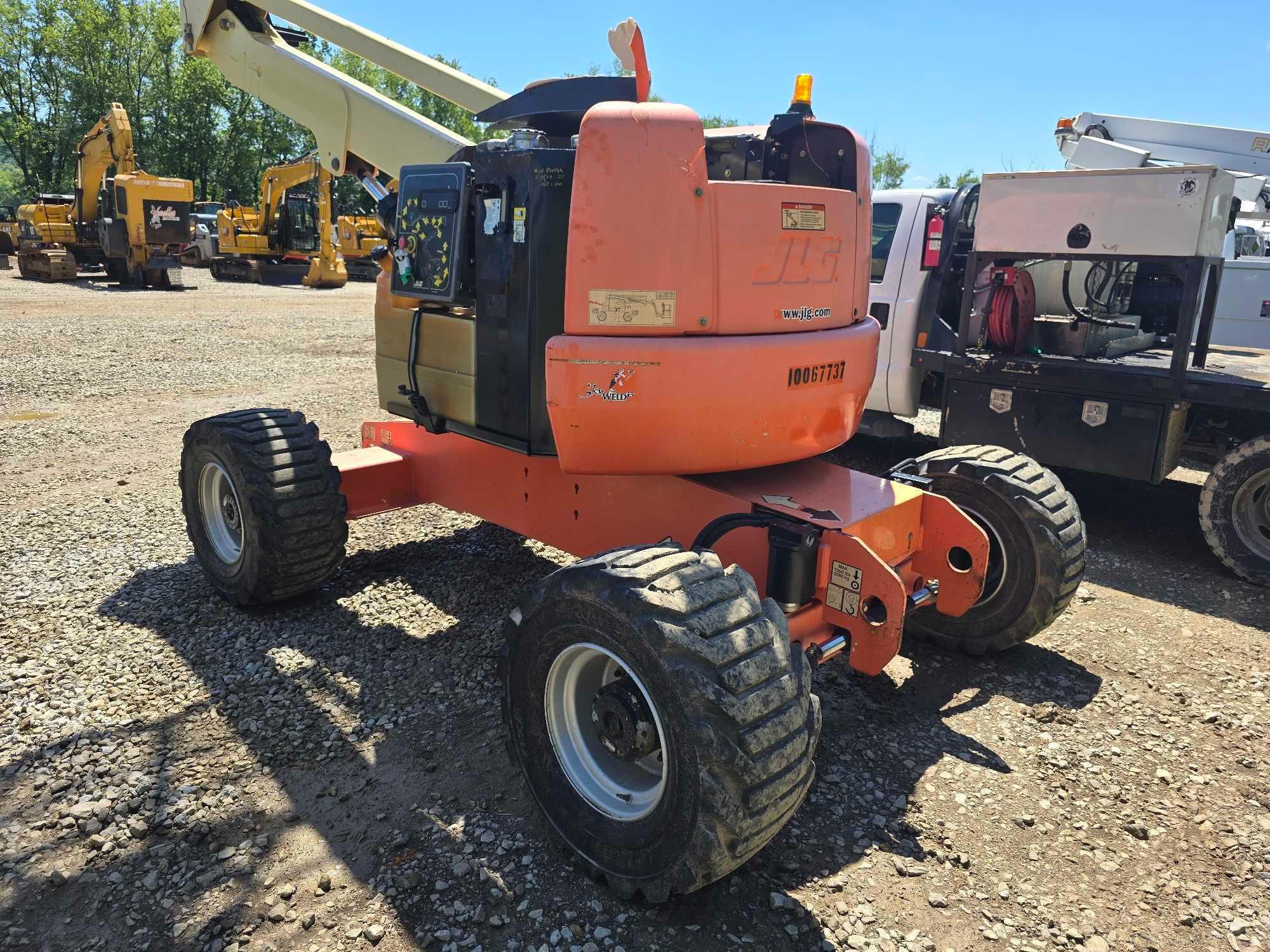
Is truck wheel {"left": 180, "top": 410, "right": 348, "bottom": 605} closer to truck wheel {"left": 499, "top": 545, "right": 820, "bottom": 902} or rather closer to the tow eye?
truck wheel {"left": 499, "top": 545, "right": 820, "bottom": 902}

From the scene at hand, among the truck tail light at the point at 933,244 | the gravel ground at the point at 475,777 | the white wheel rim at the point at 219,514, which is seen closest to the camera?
the gravel ground at the point at 475,777

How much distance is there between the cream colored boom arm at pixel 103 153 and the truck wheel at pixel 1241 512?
25162mm

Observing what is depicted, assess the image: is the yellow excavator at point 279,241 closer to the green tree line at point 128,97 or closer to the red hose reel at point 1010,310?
the green tree line at point 128,97

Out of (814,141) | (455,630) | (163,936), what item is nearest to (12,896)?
(163,936)

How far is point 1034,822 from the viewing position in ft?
11.0

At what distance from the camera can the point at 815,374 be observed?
3570 mm

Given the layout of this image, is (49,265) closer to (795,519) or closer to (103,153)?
(103,153)

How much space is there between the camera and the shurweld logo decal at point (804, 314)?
3.44 m

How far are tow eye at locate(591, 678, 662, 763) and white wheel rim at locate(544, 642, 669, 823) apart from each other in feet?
0.26

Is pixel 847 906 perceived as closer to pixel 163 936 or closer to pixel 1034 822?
pixel 1034 822

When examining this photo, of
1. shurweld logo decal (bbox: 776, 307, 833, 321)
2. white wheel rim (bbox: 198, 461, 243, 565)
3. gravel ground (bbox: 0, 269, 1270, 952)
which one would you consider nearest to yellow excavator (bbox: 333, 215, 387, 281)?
white wheel rim (bbox: 198, 461, 243, 565)

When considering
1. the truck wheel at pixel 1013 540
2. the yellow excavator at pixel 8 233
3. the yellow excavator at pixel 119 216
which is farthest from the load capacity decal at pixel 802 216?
the yellow excavator at pixel 8 233

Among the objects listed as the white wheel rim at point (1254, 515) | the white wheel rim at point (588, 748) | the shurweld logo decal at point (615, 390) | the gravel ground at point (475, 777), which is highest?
the shurweld logo decal at point (615, 390)

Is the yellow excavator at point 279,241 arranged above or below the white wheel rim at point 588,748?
above
